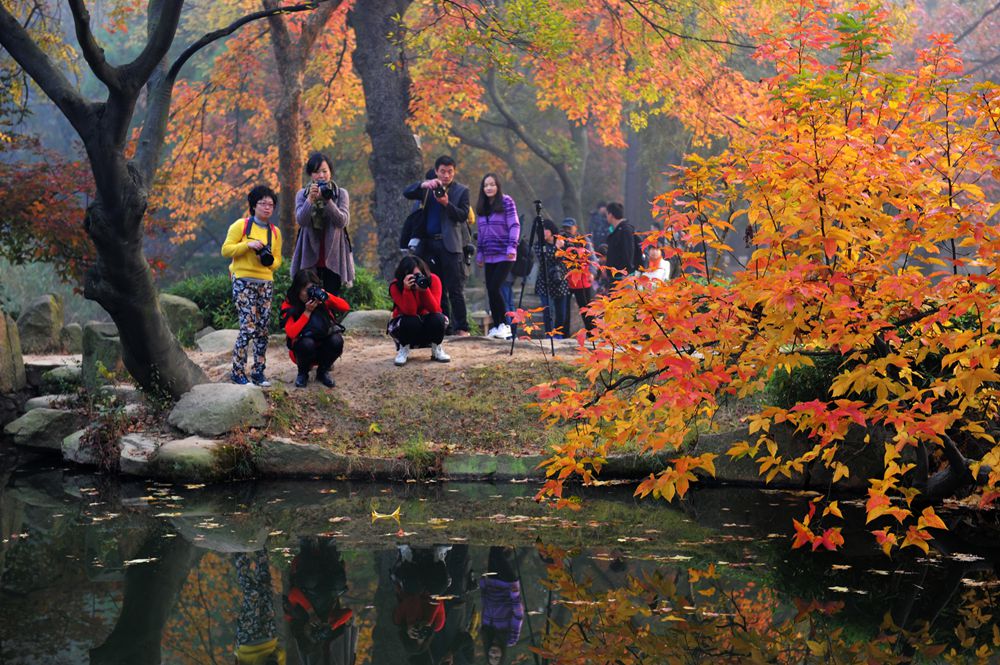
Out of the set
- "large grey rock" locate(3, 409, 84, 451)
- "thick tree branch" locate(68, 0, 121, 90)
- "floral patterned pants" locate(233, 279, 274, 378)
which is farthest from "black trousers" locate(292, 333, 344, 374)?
"thick tree branch" locate(68, 0, 121, 90)

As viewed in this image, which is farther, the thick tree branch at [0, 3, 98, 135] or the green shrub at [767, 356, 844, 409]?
the thick tree branch at [0, 3, 98, 135]

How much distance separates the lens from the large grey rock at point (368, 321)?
44.5ft

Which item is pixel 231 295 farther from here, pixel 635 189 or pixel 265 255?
pixel 635 189

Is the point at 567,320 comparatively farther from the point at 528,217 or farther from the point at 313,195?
the point at 528,217

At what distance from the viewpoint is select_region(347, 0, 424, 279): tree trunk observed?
56.1ft

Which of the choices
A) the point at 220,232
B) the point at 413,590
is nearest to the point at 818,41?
the point at 413,590

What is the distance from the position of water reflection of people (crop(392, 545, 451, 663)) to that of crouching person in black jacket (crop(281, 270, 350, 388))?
168 inches

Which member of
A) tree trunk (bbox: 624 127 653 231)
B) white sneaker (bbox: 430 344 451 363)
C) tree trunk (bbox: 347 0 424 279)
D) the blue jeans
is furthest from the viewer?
tree trunk (bbox: 624 127 653 231)

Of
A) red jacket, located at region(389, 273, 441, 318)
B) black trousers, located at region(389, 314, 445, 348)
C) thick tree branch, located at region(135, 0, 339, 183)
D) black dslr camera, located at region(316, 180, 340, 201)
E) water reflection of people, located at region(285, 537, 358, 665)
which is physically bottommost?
water reflection of people, located at region(285, 537, 358, 665)

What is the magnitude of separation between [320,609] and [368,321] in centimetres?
848

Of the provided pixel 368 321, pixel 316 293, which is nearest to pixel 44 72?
pixel 316 293

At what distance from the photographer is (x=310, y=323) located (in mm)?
10492

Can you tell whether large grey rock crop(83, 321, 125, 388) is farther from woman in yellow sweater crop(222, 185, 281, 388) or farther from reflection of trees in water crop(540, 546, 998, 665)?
reflection of trees in water crop(540, 546, 998, 665)

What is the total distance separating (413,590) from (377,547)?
101 cm
